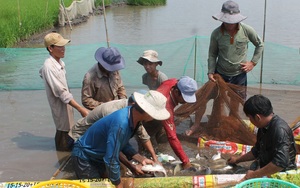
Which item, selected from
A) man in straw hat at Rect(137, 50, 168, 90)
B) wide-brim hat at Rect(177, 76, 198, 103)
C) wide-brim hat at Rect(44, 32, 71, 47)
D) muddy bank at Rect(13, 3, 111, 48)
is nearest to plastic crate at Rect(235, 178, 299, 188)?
wide-brim hat at Rect(177, 76, 198, 103)

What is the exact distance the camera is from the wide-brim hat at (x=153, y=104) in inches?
102

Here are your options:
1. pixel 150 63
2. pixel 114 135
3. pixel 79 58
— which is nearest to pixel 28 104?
pixel 79 58

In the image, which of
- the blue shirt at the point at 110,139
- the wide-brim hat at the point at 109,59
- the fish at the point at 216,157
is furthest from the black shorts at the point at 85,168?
the fish at the point at 216,157

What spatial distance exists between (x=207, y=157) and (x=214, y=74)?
1.14m

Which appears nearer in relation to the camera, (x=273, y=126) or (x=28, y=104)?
(x=273, y=126)

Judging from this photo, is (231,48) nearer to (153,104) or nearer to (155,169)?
(155,169)

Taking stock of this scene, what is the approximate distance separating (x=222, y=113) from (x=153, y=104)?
2104mm

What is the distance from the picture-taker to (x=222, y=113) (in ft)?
15.0

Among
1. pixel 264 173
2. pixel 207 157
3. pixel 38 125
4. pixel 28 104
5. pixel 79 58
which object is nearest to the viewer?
pixel 264 173

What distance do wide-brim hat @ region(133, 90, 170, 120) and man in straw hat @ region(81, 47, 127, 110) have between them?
52.1 inches

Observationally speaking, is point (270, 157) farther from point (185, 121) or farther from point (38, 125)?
point (38, 125)

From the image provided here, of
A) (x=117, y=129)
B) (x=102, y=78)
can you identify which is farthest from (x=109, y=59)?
(x=117, y=129)

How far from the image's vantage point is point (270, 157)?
3018 mm

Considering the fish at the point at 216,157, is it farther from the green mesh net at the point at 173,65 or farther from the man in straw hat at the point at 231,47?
the green mesh net at the point at 173,65
